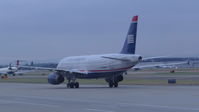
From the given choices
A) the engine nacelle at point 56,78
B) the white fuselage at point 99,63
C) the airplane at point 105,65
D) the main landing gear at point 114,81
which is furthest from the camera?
the engine nacelle at point 56,78

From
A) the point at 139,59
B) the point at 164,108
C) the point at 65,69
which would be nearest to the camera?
the point at 164,108

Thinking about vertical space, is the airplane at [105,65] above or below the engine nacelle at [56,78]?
above

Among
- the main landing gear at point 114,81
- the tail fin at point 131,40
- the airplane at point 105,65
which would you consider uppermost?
the tail fin at point 131,40

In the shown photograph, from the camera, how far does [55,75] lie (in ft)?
142

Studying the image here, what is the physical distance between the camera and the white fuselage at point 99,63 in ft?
131

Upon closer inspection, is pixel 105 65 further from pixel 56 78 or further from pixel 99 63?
pixel 56 78

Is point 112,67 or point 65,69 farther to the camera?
point 65,69

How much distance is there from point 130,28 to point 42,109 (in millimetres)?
22354

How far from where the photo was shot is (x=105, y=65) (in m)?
41.4

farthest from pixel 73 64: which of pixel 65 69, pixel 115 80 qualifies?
pixel 115 80

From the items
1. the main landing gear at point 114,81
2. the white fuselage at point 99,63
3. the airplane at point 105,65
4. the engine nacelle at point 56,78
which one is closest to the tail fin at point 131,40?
the airplane at point 105,65

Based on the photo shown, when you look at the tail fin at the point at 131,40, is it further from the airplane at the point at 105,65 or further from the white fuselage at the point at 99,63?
the white fuselage at the point at 99,63

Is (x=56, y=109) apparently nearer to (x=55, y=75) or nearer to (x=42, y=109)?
(x=42, y=109)

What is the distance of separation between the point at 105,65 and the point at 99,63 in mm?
783
